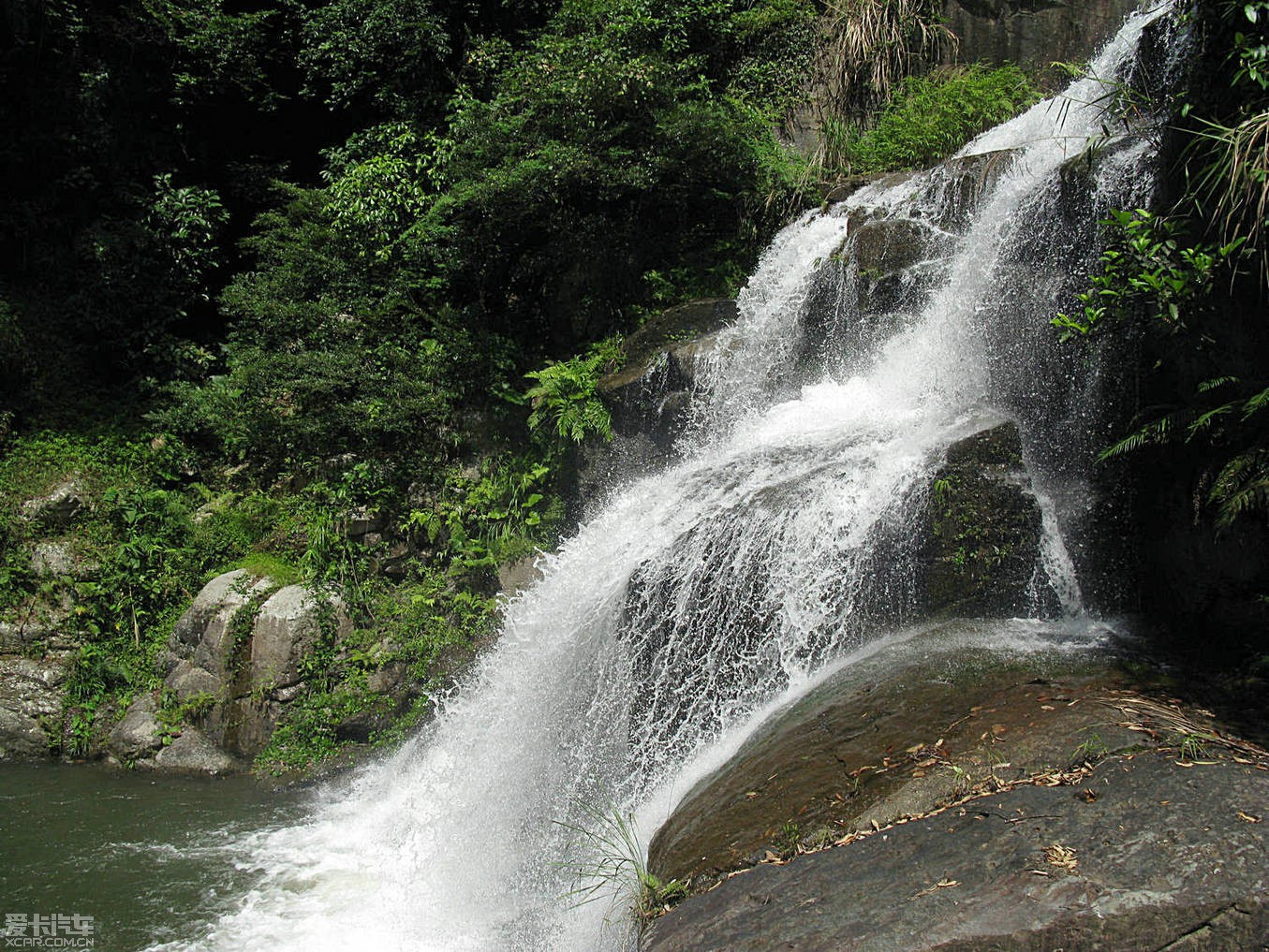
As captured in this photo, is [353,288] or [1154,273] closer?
[1154,273]

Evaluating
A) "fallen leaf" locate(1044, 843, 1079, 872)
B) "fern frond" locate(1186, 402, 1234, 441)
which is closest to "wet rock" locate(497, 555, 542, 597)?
"fern frond" locate(1186, 402, 1234, 441)

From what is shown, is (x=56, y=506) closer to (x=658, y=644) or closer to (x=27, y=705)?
(x=27, y=705)

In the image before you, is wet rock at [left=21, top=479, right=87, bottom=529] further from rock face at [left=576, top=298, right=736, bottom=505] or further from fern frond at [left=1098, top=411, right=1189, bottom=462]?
fern frond at [left=1098, top=411, right=1189, bottom=462]

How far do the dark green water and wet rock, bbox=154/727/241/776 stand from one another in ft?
0.47

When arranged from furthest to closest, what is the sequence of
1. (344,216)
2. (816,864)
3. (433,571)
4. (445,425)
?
(344,216) → (445,425) → (433,571) → (816,864)

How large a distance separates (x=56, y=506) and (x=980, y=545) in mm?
9460

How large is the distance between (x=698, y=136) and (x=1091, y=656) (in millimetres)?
6857

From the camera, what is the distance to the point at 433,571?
909 cm

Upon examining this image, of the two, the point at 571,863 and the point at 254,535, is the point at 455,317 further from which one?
the point at 571,863

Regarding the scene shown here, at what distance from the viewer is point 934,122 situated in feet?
31.7

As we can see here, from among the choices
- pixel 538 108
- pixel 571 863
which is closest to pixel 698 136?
pixel 538 108

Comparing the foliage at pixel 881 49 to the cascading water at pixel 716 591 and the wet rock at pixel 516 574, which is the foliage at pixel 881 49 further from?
the wet rock at pixel 516 574

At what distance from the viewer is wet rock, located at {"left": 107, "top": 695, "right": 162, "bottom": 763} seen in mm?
7867
